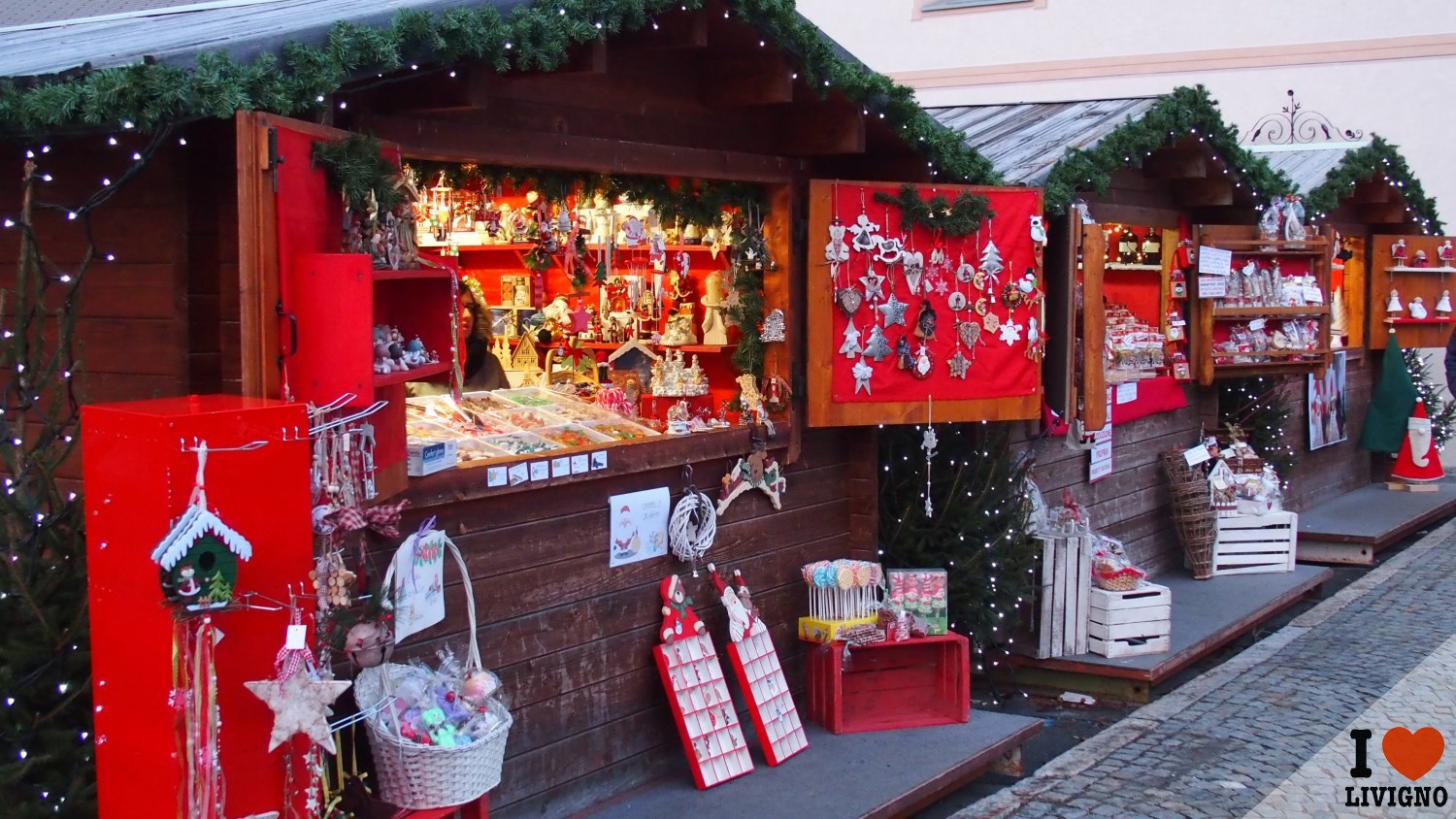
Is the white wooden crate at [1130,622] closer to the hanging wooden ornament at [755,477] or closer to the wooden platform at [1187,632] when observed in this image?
the wooden platform at [1187,632]

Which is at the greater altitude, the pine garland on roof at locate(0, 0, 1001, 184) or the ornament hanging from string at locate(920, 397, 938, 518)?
the pine garland on roof at locate(0, 0, 1001, 184)

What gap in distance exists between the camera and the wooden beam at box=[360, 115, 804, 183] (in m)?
4.97

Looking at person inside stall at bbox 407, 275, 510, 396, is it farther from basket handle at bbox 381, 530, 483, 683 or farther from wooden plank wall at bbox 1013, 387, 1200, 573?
wooden plank wall at bbox 1013, 387, 1200, 573

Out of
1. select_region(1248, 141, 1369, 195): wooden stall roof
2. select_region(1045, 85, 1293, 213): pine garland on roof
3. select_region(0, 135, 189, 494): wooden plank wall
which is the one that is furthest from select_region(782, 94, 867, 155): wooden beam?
select_region(1248, 141, 1369, 195): wooden stall roof

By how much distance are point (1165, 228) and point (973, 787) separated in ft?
16.8

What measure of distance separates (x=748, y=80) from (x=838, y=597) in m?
2.55

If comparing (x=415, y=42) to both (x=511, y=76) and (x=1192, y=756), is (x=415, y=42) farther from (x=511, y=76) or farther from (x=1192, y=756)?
(x=1192, y=756)

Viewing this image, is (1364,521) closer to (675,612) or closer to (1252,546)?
(1252,546)

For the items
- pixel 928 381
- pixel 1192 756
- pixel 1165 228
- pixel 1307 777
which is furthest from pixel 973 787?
pixel 1165 228

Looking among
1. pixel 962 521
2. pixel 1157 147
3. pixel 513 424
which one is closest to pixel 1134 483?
pixel 1157 147

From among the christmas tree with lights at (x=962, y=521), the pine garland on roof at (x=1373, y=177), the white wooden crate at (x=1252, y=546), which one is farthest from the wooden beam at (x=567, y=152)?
the pine garland on roof at (x=1373, y=177)

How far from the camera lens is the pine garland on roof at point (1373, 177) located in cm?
1166

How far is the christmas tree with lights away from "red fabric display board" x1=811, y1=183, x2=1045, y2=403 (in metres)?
0.66

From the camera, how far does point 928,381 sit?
23.5 feet
